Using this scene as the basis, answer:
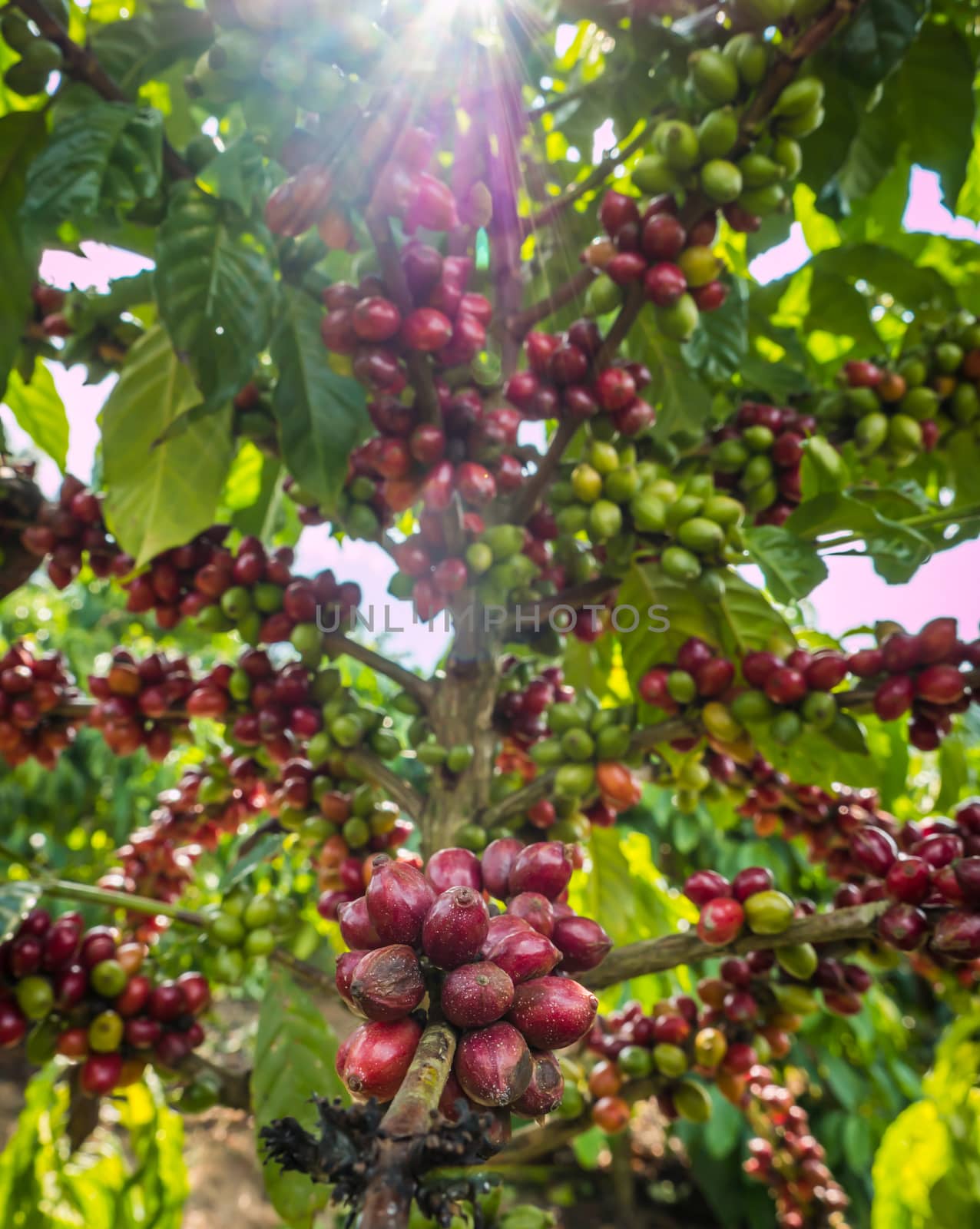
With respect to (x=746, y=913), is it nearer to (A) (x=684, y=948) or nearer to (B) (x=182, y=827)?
(A) (x=684, y=948)

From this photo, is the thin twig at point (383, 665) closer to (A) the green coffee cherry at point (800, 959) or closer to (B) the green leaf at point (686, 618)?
(B) the green leaf at point (686, 618)

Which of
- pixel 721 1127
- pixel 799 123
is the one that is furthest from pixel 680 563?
pixel 721 1127

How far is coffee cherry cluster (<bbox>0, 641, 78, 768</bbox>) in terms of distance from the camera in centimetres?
171

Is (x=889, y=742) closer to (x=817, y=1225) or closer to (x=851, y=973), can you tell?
(x=851, y=973)

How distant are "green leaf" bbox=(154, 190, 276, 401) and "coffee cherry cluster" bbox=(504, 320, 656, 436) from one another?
1.32 feet

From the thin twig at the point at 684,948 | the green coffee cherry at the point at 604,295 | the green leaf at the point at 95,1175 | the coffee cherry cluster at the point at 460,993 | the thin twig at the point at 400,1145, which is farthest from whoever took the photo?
the green leaf at the point at 95,1175

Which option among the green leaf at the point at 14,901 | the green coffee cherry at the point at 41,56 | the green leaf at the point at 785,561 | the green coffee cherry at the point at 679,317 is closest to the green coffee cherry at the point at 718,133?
the green coffee cherry at the point at 679,317

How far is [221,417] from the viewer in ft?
4.97

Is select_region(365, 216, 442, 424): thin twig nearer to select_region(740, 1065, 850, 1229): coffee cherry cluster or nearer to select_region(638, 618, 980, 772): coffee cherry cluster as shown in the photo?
select_region(638, 618, 980, 772): coffee cherry cluster

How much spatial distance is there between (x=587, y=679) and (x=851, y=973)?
0.81m

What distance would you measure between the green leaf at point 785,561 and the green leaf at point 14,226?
3.75 ft

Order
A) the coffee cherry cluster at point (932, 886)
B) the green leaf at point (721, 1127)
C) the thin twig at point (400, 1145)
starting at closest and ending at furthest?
the thin twig at point (400, 1145)
the coffee cherry cluster at point (932, 886)
the green leaf at point (721, 1127)

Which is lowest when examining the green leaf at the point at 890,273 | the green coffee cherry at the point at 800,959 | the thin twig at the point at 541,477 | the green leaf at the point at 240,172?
the green coffee cherry at the point at 800,959

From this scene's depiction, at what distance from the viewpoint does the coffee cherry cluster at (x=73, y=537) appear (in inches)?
65.0
